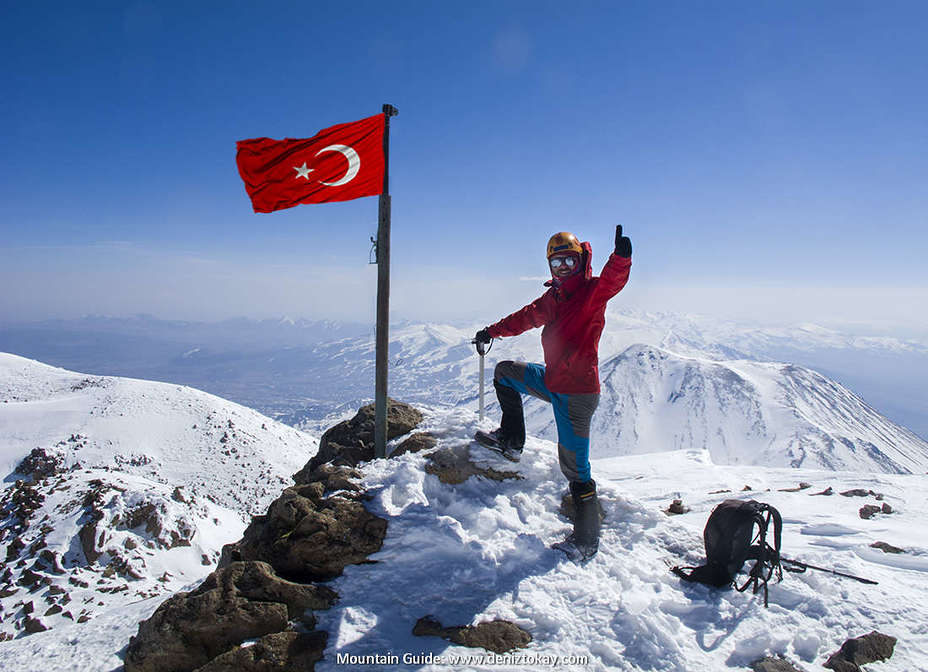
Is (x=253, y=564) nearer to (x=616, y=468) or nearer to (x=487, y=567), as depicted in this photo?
(x=487, y=567)

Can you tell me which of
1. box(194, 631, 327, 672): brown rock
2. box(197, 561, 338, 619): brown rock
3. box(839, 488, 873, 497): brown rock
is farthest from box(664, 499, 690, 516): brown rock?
box(194, 631, 327, 672): brown rock

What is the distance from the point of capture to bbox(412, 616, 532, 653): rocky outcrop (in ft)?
15.4

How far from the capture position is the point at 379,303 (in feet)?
29.5

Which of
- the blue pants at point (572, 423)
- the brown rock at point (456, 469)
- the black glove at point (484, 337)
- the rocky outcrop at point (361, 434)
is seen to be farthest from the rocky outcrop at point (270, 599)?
the black glove at point (484, 337)

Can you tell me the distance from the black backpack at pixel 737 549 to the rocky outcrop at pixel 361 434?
244 inches

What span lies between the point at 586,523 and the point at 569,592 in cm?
118

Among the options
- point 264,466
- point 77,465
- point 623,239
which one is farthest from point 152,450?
point 623,239

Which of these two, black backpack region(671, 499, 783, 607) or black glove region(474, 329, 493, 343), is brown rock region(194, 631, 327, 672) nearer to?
black backpack region(671, 499, 783, 607)

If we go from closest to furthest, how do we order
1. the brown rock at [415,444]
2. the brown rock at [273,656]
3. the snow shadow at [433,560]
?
the brown rock at [273,656]
the snow shadow at [433,560]
the brown rock at [415,444]

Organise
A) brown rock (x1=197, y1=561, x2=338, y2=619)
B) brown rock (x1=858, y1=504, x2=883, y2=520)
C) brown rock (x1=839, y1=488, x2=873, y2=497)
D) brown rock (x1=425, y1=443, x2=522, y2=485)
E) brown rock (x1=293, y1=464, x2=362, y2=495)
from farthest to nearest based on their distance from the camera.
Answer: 1. brown rock (x1=839, y1=488, x2=873, y2=497)
2. brown rock (x1=858, y1=504, x2=883, y2=520)
3. brown rock (x1=425, y1=443, x2=522, y2=485)
4. brown rock (x1=293, y1=464, x2=362, y2=495)
5. brown rock (x1=197, y1=561, x2=338, y2=619)

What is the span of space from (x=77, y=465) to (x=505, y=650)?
5053 centimetres

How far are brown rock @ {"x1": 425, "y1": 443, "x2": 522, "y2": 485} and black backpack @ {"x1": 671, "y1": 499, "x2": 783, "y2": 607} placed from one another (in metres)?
3.27

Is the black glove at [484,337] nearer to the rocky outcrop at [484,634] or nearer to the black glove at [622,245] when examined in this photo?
the black glove at [622,245]

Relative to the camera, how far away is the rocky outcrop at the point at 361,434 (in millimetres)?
9875
